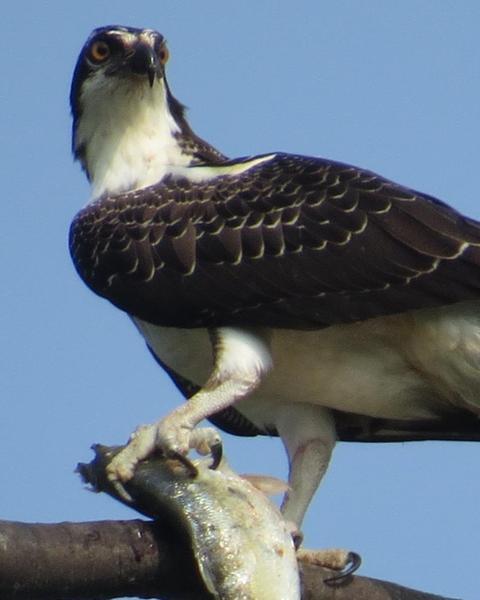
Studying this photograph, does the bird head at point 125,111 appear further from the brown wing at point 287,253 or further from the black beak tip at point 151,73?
the brown wing at point 287,253

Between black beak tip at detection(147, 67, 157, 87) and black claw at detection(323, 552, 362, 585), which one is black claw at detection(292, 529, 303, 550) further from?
black beak tip at detection(147, 67, 157, 87)

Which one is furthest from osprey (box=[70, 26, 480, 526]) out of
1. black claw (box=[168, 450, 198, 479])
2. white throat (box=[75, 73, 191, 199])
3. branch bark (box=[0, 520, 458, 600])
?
branch bark (box=[0, 520, 458, 600])

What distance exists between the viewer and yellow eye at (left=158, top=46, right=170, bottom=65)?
9.46m

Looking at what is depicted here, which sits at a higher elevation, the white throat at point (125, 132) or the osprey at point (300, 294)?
the white throat at point (125, 132)

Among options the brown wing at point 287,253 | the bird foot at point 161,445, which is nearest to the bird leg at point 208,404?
the bird foot at point 161,445

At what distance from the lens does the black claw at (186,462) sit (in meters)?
6.54

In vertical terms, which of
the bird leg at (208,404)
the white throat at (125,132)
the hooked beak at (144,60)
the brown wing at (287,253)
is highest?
the hooked beak at (144,60)

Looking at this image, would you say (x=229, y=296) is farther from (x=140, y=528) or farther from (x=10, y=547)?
(x=10, y=547)

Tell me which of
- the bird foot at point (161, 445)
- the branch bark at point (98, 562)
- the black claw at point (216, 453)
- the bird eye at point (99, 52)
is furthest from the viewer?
the bird eye at point (99, 52)

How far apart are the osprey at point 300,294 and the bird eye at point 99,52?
2.67ft

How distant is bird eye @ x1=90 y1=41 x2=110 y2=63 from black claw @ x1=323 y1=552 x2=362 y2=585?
3.43m

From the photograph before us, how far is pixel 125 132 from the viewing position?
9.45m

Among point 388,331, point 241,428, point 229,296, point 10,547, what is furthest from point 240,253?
point 10,547

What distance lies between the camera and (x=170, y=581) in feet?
20.0
